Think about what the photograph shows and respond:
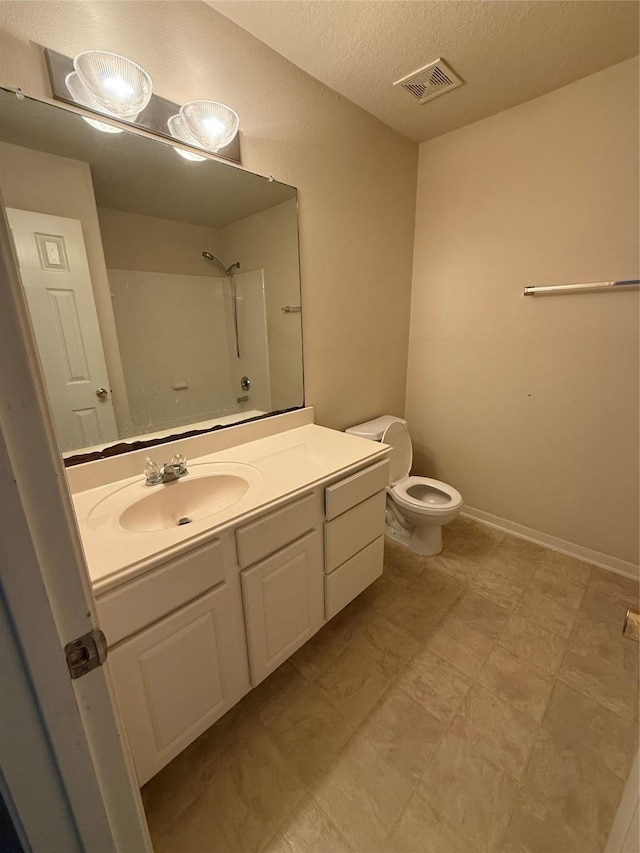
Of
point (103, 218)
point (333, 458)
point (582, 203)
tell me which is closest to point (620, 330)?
point (582, 203)

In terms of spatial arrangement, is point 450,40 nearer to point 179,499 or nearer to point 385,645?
point 179,499

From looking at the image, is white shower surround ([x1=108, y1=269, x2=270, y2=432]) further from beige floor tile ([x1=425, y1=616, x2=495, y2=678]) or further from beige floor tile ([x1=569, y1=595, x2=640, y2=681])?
beige floor tile ([x1=569, y1=595, x2=640, y2=681])

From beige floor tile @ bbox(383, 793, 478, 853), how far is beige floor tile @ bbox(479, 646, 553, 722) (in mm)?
473

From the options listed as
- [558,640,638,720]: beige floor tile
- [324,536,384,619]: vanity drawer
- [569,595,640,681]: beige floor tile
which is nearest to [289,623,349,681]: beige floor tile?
[324,536,384,619]: vanity drawer

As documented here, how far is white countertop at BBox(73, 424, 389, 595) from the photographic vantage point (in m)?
0.83

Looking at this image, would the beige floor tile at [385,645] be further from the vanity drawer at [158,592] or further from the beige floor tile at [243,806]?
the vanity drawer at [158,592]

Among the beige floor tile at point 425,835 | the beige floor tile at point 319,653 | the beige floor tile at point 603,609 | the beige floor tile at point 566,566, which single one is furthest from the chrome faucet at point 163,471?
the beige floor tile at point 566,566

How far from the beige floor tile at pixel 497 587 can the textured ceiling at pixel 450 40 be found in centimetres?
241

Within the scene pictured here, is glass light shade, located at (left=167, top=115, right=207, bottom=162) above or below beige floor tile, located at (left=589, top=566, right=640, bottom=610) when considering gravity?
above

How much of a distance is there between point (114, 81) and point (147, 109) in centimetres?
14

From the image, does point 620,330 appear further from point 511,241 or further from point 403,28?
point 403,28

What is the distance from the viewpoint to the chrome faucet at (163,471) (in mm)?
1227

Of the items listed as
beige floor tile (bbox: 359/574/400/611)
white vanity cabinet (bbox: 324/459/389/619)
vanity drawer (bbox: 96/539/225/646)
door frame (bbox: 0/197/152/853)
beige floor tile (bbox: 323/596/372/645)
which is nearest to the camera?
door frame (bbox: 0/197/152/853)

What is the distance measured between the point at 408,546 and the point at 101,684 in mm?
1906
